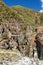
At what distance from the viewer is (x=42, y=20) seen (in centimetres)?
6675

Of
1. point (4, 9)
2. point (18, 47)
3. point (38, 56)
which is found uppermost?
point (4, 9)

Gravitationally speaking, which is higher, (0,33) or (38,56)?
(0,33)

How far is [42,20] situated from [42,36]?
3274 centimetres

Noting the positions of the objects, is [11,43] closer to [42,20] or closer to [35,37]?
[35,37]

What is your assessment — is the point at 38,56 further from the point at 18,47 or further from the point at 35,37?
the point at 18,47

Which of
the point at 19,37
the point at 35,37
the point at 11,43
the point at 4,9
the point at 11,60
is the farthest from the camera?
the point at 35,37

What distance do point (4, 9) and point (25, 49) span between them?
6776mm

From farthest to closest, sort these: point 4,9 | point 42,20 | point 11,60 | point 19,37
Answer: point 42,20, point 4,9, point 19,37, point 11,60

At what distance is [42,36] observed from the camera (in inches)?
1356

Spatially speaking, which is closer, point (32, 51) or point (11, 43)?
point (11, 43)

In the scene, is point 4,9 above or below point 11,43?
above

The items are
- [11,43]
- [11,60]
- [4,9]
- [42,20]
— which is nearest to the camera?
[11,60]

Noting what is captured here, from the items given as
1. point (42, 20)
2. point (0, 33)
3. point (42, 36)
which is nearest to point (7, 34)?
point (0, 33)

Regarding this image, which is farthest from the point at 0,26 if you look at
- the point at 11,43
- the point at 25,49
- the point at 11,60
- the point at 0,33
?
the point at 11,60
